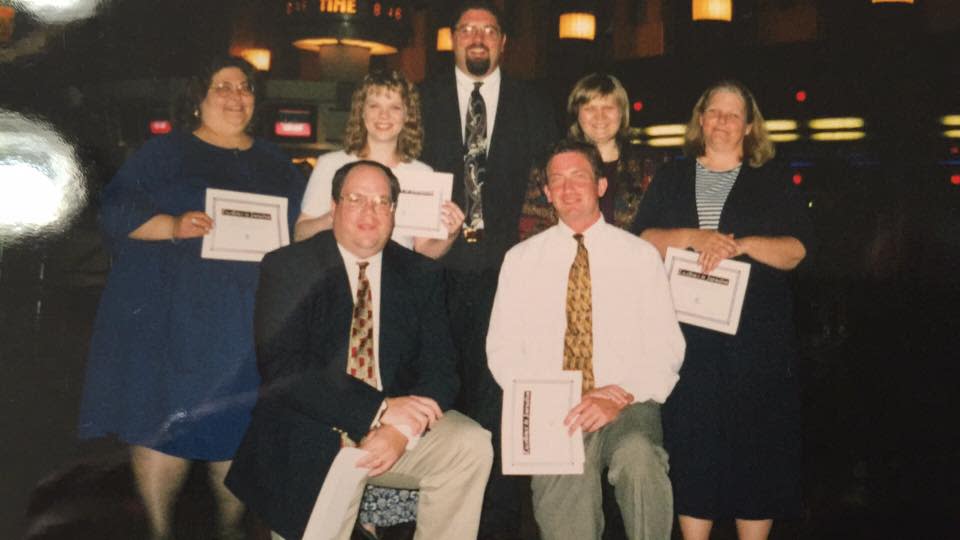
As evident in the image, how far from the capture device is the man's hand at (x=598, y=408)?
2.89 meters

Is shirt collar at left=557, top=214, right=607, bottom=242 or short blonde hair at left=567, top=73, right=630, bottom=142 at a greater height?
short blonde hair at left=567, top=73, right=630, bottom=142

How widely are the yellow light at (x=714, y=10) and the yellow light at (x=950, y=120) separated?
2.26 m

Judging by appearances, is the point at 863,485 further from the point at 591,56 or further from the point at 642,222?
the point at 591,56

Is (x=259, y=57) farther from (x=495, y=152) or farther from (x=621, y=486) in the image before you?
(x=621, y=486)

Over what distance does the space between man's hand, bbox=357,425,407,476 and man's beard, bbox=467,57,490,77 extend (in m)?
1.65

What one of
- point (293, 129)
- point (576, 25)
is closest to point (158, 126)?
point (293, 129)

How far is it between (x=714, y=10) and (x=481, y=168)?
541 centimetres

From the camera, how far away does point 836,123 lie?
9.25 m

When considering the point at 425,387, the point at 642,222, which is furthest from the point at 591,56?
the point at 425,387

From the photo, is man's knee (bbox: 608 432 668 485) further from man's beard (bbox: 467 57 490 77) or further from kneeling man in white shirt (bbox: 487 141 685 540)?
man's beard (bbox: 467 57 490 77)

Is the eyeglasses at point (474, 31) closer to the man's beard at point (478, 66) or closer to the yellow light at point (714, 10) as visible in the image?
the man's beard at point (478, 66)

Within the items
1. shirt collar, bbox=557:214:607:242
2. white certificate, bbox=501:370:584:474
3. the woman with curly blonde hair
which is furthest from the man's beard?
white certificate, bbox=501:370:584:474

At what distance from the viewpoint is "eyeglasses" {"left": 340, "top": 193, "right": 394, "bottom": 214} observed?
9.55ft

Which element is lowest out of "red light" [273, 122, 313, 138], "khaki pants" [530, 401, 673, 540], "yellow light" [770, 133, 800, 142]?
"khaki pants" [530, 401, 673, 540]
